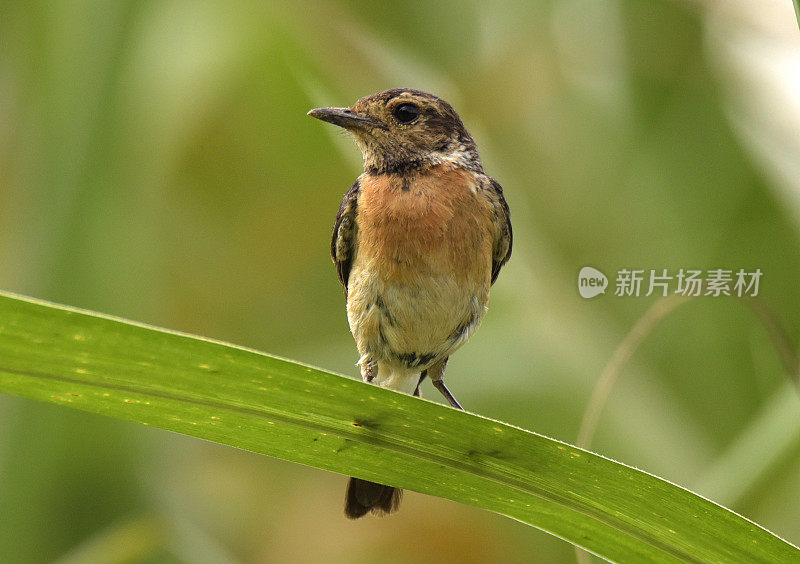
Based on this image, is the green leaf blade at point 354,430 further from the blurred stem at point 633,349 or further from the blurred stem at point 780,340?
the blurred stem at point 780,340

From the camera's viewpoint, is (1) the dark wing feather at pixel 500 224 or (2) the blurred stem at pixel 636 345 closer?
(2) the blurred stem at pixel 636 345

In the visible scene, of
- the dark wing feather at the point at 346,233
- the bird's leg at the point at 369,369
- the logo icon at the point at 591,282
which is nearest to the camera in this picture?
the dark wing feather at the point at 346,233

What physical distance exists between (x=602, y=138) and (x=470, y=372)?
0.86 meters

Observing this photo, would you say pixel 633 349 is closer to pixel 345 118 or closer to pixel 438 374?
pixel 438 374

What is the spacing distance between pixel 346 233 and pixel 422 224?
0.69 ft

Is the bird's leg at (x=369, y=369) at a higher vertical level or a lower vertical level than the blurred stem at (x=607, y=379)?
lower

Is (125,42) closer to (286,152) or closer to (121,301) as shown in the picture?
(121,301)

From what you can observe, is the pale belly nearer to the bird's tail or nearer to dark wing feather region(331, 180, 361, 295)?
dark wing feather region(331, 180, 361, 295)

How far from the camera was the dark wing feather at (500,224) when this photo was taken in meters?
1.73

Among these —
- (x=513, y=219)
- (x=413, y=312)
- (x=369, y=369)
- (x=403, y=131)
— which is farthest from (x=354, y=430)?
(x=513, y=219)

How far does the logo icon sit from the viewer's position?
2.39 metres

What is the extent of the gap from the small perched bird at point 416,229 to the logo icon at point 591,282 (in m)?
0.70

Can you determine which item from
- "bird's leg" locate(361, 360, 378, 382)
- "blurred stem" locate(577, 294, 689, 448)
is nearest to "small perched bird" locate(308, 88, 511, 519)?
"bird's leg" locate(361, 360, 378, 382)

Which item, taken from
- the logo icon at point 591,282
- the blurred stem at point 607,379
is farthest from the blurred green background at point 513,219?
the blurred stem at point 607,379
